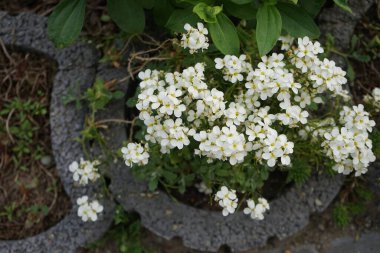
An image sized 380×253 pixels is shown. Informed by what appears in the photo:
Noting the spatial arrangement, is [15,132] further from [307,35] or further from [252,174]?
[307,35]

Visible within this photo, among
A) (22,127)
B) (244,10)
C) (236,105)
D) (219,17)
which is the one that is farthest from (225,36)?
(22,127)

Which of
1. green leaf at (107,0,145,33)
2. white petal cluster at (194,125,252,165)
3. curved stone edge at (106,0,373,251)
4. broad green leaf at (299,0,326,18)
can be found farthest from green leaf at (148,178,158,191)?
broad green leaf at (299,0,326,18)

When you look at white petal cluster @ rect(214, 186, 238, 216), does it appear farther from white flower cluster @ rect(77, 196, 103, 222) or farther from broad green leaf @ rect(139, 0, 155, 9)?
broad green leaf @ rect(139, 0, 155, 9)

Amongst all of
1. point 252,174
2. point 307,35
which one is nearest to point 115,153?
point 252,174

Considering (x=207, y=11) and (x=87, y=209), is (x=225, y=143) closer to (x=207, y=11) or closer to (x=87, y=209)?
(x=207, y=11)

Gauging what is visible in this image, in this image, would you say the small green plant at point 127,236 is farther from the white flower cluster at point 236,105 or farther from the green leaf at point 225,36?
the green leaf at point 225,36

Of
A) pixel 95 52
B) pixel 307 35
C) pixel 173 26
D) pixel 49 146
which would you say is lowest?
pixel 49 146
